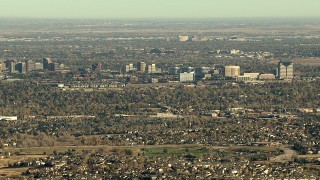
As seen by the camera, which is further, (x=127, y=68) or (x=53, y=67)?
(x=53, y=67)

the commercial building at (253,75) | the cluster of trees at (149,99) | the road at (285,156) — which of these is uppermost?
the road at (285,156)

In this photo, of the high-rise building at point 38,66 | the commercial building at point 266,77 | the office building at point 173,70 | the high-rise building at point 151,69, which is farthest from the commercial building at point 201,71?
the high-rise building at point 38,66

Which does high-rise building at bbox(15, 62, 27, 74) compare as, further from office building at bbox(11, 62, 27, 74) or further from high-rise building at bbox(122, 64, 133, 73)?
high-rise building at bbox(122, 64, 133, 73)

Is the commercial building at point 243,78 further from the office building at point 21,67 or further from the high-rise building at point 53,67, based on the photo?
the office building at point 21,67

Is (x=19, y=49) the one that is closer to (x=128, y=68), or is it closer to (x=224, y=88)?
(x=128, y=68)

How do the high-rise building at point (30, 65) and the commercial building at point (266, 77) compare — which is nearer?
the commercial building at point (266, 77)

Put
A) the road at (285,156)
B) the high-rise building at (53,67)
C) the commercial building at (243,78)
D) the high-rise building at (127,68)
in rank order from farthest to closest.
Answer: the high-rise building at (53,67) < the high-rise building at (127,68) < the commercial building at (243,78) < the road at (285,156)

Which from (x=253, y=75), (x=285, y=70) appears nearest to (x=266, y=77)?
(x=253, y=75)

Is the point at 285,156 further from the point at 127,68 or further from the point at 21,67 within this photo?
the point at 21,67

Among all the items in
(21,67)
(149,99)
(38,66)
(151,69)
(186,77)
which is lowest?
(38,66)

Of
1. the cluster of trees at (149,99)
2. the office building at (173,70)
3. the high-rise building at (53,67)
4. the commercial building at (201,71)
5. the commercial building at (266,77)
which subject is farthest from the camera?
the high-rise building at (53,67)

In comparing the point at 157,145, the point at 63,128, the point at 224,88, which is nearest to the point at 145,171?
the point at 157,145
